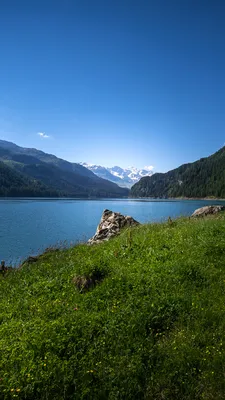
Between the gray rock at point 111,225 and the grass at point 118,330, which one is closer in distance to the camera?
the grass at point 118,330

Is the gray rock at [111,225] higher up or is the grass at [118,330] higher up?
the gray rock at [111,225]

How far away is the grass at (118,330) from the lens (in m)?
6.13

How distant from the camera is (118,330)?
7602 millimetres

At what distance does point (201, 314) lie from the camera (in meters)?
8.30

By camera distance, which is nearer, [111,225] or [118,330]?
[118,330]

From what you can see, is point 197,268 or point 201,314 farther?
point 197,268

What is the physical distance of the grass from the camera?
20.1 ft

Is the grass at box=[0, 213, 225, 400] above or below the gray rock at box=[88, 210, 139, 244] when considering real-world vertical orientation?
below

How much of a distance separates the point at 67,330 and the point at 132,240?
26.0ft

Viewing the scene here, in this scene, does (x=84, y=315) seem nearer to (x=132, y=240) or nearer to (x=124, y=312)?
(x=124, y=312)

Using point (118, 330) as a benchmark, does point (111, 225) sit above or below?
above

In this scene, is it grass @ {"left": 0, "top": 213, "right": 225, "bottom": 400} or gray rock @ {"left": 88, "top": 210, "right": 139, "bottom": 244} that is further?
gray rock @ {"left": 88, "top": 210, "right": 139, "bottom": 244}

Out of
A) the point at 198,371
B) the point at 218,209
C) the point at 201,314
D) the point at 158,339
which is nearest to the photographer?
the point at 198,371

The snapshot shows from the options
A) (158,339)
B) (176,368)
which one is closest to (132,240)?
(158,339)
